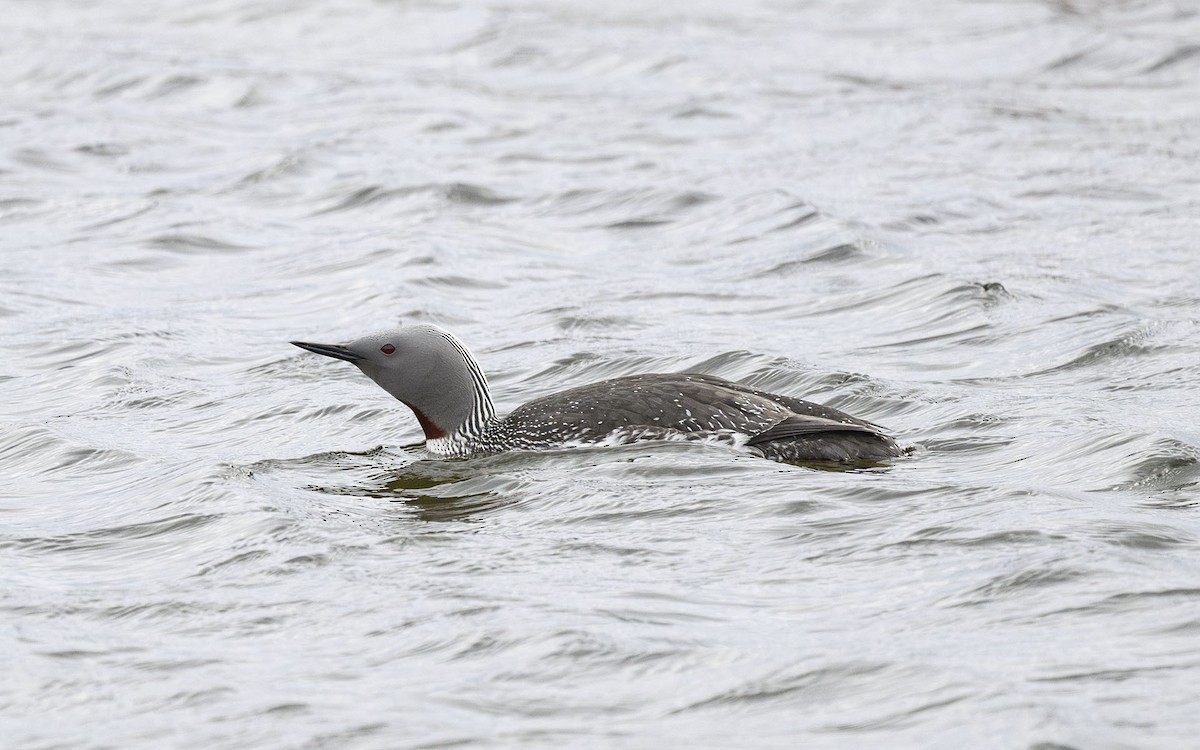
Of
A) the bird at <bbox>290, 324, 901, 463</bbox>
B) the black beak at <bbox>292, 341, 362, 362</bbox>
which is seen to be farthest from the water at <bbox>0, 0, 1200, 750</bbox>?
the black beak at <bbox>292, 341, 362, 362</bbox>

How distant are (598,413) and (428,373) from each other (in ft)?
2.69

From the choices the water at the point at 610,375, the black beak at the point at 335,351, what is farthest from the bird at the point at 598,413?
the water at the point at 610,375

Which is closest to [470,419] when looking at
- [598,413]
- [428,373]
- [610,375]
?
[428,373]

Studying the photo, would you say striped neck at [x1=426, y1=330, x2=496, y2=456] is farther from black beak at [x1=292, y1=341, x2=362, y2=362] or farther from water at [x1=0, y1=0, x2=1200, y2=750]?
black beak at [x1=292, y1=341, x2=362, y2=362]

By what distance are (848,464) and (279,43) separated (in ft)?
50.9

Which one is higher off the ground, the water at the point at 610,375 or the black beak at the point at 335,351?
the black beak at the point at 335,351

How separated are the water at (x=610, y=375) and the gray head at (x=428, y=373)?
0.77ft

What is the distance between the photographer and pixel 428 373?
8.61m

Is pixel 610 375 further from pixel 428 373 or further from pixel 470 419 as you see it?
pixel 428 373

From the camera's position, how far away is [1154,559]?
22.2ft

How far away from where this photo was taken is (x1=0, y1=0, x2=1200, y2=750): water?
19.4 ft

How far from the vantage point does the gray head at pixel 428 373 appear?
855 centimetres

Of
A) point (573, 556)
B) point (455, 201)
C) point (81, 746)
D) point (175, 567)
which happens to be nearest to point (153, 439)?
point (175, 567)

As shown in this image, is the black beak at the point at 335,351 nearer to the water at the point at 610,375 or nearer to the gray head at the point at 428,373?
the gray head at the point at 428,373
